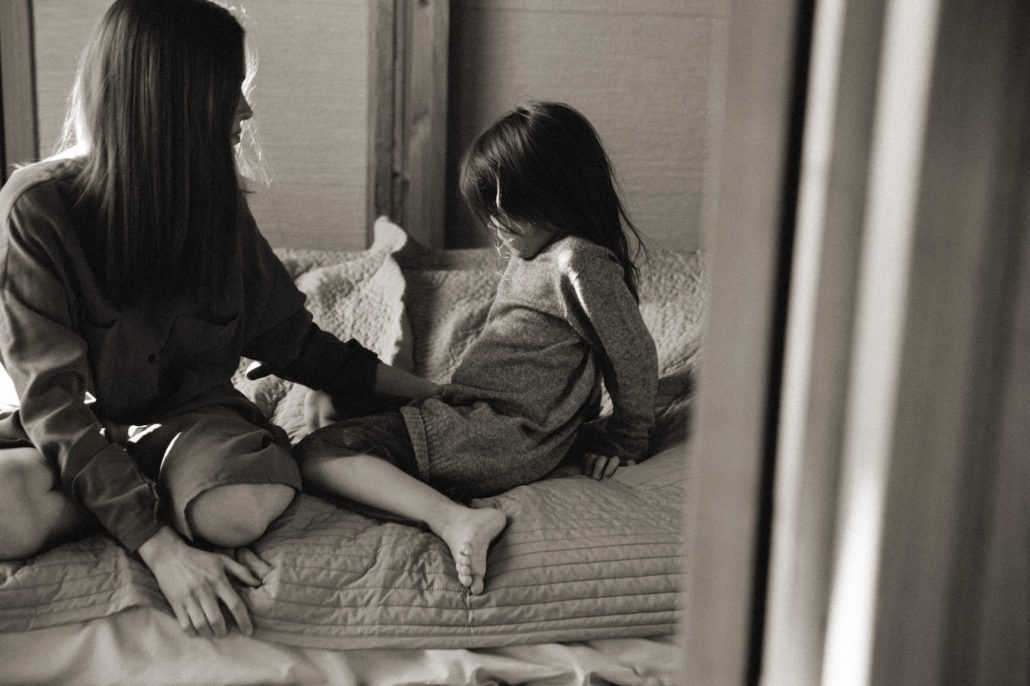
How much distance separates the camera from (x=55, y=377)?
37.9 inches

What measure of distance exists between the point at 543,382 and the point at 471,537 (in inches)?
11.4

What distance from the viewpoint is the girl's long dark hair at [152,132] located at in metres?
1.02

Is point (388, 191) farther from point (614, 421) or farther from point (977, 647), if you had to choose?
point (977, 647)

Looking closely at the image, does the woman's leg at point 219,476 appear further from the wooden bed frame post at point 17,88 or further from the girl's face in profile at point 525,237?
the wooden bed frame post at point 17,88

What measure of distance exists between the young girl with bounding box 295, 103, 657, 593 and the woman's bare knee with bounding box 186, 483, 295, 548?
121 millimetres

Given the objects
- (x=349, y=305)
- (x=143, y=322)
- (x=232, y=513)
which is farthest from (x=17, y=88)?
(x=232, y=513)

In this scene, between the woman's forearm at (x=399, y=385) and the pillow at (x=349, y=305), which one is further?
the pillow at (x=349, y=305)

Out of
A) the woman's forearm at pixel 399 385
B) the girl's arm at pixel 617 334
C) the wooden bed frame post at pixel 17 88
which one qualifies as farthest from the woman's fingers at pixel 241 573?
the wooden bed frame post at pixel 17 88

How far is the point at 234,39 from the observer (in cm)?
107

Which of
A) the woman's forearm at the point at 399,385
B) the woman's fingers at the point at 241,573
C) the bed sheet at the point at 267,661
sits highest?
the woman's forearm at the point at 399,385

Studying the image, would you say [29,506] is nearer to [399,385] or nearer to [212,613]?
[212,613]

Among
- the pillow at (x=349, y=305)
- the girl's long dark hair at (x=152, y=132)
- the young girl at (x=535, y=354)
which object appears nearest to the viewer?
the girl's long dark hair at (x=152, y=132)

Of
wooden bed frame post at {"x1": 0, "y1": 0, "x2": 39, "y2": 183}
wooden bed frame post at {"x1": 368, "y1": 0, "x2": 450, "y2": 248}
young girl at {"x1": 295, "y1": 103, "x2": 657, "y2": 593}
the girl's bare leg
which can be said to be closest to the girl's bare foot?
the girl's bare leg

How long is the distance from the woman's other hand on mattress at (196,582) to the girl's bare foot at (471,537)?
207 mm
